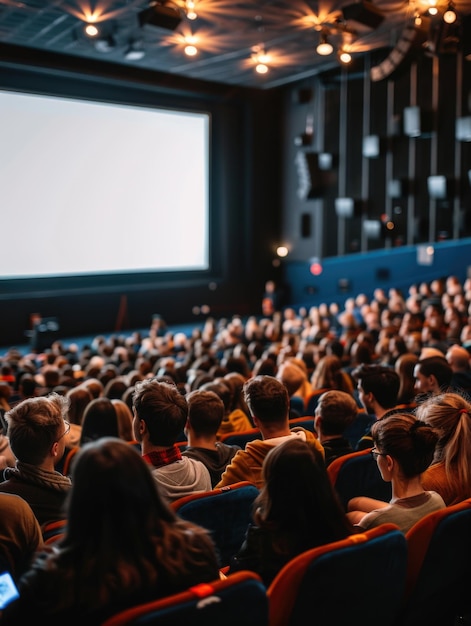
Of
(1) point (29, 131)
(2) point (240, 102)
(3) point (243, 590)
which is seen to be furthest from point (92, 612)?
(2) point (240, 102)

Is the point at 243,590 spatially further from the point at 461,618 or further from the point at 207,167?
the point at 207,167

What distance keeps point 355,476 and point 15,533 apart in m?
1.51

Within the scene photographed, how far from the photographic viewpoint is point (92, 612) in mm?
1614

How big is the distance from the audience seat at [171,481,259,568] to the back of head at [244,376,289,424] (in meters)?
0.48

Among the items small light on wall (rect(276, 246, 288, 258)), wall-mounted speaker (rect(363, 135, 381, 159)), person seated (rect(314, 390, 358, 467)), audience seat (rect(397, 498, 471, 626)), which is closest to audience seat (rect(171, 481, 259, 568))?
audience seat (rect(397, 498, 471, 626))

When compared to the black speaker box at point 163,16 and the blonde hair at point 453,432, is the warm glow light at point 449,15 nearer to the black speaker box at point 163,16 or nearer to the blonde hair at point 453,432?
the black speaker box at point 163,16

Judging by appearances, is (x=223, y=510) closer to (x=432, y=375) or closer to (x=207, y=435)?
(x=207, y=435)

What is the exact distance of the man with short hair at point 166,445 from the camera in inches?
108

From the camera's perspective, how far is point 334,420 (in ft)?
11.0

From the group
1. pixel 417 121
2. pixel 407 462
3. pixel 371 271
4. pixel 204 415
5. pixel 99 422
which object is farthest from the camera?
pixel 371 271

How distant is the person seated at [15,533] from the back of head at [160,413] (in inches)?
26.1

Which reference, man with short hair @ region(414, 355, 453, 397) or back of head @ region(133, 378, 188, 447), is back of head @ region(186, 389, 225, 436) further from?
man with short hair @ region(414, 355, 453, 397)

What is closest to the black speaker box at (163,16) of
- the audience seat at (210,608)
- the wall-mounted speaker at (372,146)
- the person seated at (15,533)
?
the wall-mounted speaker at (372,146)

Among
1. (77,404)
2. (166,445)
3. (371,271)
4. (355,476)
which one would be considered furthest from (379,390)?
(371,271)
